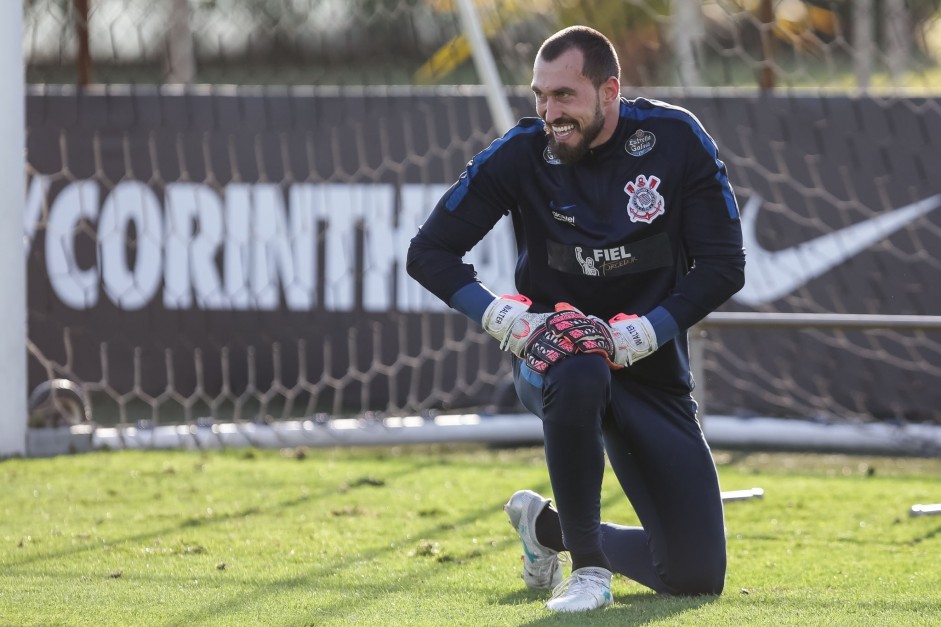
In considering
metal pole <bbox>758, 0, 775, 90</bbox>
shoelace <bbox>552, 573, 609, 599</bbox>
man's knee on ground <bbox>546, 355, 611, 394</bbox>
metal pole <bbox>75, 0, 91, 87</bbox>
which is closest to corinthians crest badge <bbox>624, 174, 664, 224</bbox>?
man's knee on ground <bbox>546, 355, 611, 394</bbox>

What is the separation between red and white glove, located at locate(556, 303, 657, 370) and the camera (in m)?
3.28

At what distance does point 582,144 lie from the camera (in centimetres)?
347

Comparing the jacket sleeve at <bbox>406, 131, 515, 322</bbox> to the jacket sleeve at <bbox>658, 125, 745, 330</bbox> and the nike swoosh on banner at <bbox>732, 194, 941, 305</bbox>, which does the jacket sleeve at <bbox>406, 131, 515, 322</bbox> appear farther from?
the nike swoosh on banner at <bbox>732, 194, 941, 305</bbox>

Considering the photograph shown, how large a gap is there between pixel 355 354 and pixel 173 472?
1.56 m

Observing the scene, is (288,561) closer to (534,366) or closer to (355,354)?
(534,366)

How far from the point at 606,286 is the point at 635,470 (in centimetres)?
52

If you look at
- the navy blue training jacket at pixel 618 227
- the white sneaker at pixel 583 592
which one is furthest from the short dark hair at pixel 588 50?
the white sneaker at pixel 583 592

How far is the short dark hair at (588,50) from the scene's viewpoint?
3430 mm

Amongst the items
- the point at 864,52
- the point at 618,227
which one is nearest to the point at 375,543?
the point at 618,227

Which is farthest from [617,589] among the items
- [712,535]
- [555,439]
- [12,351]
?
[12,351]

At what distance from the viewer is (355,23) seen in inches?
434

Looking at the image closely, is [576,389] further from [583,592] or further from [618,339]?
[583,592]

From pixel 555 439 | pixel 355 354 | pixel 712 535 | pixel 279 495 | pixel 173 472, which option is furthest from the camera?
pixel 355 354

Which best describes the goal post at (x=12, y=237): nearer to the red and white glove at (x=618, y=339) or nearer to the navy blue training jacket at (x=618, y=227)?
the navy blue training jacket at (x=618, y=227)
